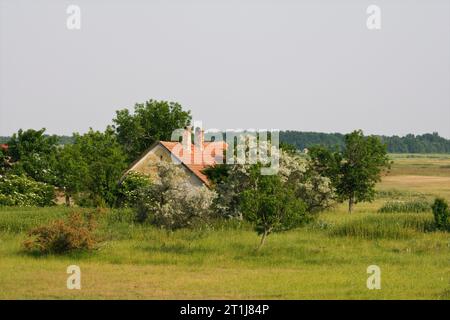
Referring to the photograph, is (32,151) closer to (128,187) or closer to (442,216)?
(128,187)

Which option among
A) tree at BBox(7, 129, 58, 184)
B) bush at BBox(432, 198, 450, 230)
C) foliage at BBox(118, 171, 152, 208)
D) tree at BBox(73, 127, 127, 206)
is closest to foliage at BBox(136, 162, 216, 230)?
bush at BBox(432, 198, 450, 230)

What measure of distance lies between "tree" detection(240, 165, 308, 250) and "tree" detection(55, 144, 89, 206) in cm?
2404

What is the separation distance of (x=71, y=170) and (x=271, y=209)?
96.2 feet

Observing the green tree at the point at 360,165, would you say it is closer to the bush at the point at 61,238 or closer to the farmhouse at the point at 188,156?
the farmhouse at the point at 188,156

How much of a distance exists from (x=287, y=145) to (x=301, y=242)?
12.8m

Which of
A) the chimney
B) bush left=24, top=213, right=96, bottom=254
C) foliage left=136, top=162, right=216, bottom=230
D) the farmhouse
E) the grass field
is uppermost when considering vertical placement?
the chimney

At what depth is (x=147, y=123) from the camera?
227 feet

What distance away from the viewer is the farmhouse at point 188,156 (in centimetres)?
4870

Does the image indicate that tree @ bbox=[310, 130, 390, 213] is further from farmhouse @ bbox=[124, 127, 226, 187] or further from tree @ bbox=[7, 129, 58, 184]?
tree @ bbox=[7, 129, 58, 184]

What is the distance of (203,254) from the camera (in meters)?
26.9

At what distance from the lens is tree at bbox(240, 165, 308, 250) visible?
27.8 m

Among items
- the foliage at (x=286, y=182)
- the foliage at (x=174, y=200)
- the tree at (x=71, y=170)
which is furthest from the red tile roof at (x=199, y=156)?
the foliage at (x=174, y=200)

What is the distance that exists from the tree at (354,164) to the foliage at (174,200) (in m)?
15.0

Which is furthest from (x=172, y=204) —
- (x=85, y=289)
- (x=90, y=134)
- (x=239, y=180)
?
(x=90, y=134)
